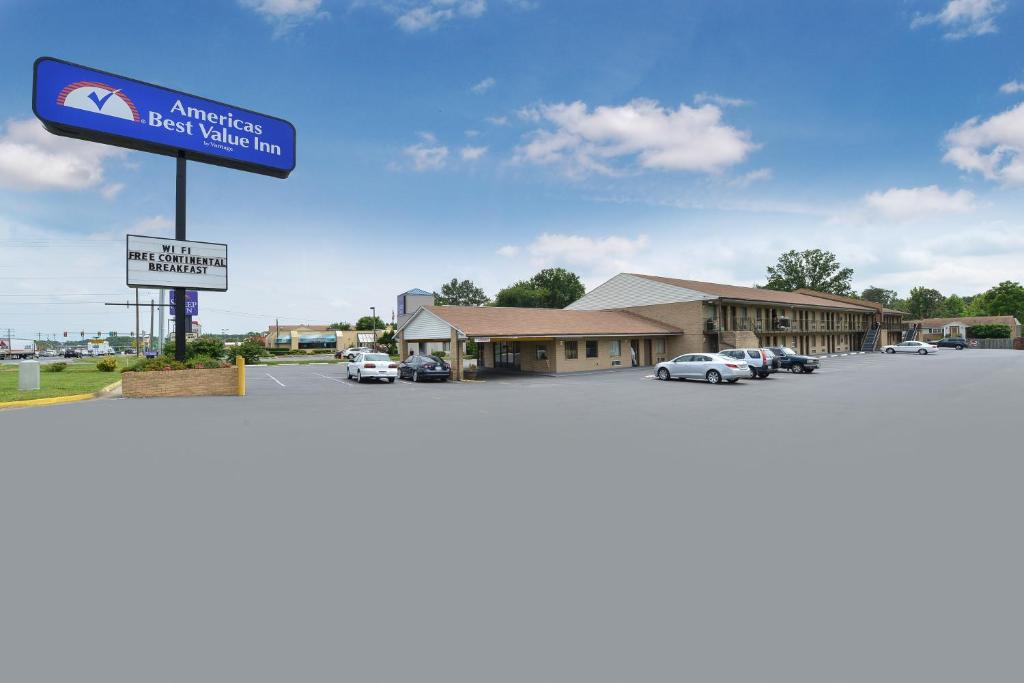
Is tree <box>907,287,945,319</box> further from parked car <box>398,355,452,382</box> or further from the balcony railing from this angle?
parked car <box>398,355,452,382</box>

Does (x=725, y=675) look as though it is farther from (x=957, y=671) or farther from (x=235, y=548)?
(x=235, y=548)

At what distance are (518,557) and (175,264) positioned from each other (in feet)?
70.8

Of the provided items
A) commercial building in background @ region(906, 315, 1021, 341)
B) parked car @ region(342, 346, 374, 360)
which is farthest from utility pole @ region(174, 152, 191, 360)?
commercial building in background @ region(906, 315, 1021, 341)

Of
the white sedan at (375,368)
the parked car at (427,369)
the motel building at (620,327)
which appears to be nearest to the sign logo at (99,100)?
the white sedan at (375,368)

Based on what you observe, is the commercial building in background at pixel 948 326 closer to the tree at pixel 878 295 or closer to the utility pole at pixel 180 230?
the tree at pixel 878 295

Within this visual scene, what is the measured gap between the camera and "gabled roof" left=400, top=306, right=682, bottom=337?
1112 inches

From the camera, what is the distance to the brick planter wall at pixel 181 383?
60.3ft

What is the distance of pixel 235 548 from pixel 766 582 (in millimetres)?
4695

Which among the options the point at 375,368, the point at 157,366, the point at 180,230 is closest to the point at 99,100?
the point at 180,230

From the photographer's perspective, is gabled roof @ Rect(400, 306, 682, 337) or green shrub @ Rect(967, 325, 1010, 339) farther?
green shrub @ Rect(967, 325, 1010, 339)

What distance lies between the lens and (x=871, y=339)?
2311 inches

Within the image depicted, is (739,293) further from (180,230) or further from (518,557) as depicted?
(518,557)

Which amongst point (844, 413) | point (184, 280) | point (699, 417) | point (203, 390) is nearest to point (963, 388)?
point (844, 413)

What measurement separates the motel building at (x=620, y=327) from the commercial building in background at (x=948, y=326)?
4594 centimetres
